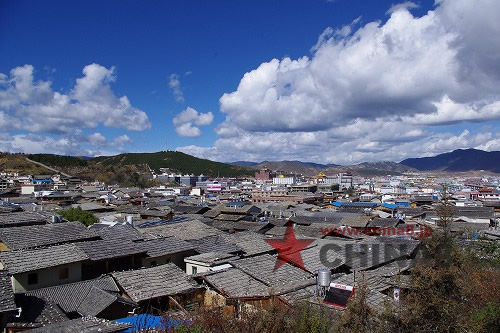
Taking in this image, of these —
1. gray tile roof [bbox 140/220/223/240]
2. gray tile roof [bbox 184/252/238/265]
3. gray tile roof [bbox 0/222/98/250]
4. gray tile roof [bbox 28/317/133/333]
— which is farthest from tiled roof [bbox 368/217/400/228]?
gray tile roof [bbox 28/317/133/333]

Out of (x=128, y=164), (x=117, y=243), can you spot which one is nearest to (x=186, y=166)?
(x=128, y=164)

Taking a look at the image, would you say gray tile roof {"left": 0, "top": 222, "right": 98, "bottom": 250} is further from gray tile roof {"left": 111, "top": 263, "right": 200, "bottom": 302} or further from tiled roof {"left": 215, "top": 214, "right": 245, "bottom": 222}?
tiled roof {"left": 215, "top": 214, "right": 245, "bottom": 222}

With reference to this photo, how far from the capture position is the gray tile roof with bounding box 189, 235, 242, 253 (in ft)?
63.4

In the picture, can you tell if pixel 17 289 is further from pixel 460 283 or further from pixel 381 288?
pixel 460 283

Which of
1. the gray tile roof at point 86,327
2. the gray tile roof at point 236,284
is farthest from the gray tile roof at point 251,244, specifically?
the gray tile roof at point 86,327

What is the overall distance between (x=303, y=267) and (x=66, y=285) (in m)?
8.87

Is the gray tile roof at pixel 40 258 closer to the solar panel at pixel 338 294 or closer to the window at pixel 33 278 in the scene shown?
the window at pixel 33 278

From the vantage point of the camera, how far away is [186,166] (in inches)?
6393

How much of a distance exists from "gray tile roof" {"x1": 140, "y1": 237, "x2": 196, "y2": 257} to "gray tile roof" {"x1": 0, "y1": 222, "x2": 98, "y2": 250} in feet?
8.34

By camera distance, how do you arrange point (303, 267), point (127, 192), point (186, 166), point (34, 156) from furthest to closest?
point (186, 166) < point (34, 156) < point (127, 192) < point (303, 267)

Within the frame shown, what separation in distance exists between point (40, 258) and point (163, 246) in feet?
16.9

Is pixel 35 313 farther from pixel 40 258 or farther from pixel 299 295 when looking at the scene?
pixel 299 295

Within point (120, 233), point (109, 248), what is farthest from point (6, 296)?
point (120, 233)

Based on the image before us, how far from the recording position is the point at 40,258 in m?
14.2
